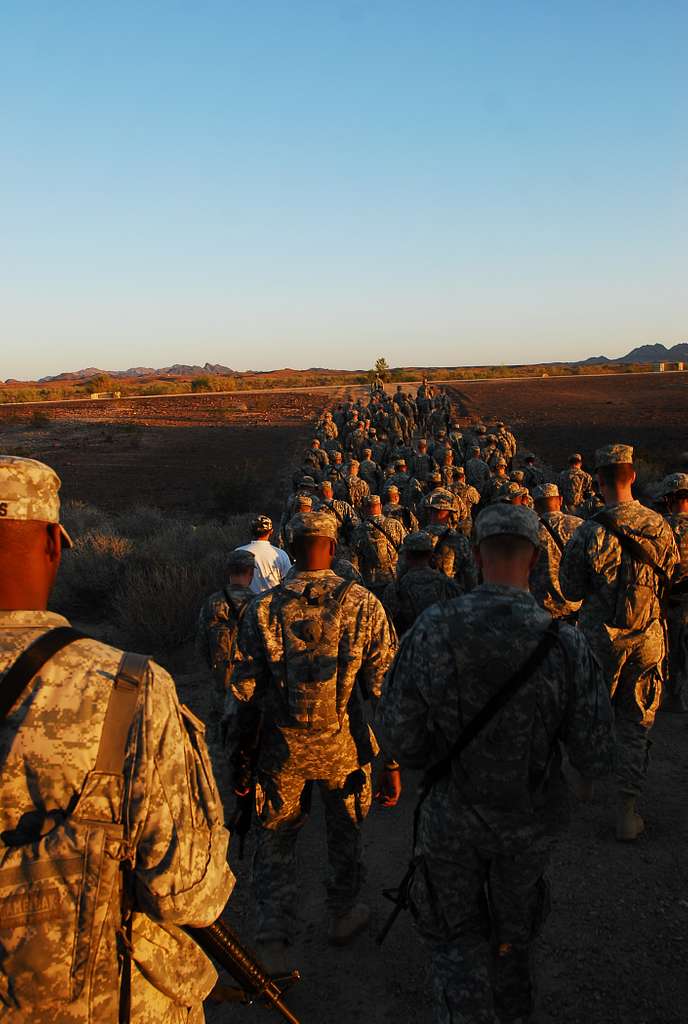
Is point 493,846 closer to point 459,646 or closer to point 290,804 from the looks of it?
point 459,646

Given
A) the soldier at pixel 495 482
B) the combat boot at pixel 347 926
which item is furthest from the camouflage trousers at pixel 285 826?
A: the soldier at pixel 495 482

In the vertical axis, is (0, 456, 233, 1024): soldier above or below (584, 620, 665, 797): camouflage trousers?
above

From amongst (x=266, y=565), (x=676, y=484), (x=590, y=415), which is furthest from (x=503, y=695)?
(x=590, y=415)

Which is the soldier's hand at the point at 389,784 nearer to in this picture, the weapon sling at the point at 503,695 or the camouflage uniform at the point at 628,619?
the weapon sling at the point at 503,695

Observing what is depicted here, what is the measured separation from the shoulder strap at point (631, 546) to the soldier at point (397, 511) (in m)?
5.04

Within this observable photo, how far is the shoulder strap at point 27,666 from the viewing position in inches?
61.2

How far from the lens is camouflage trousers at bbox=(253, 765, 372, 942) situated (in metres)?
3.52

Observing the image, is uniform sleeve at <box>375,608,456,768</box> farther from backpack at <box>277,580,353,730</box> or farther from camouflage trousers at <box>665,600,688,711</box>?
camouflage trousers at <box>665,600,688,711</box>

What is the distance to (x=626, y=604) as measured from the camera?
181 inches

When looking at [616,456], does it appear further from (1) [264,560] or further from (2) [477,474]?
(2) [477,474]

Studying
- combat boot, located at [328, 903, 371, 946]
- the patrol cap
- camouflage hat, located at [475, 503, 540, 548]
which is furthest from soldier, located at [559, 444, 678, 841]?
camouflage hat, located at [475, 503, 540, 548]

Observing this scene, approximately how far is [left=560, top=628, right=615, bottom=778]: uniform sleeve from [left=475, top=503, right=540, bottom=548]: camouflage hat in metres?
0.39

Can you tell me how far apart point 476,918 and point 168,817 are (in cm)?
158

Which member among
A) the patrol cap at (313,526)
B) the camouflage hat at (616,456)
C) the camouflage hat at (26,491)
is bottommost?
the patrol cap at (313,526)
